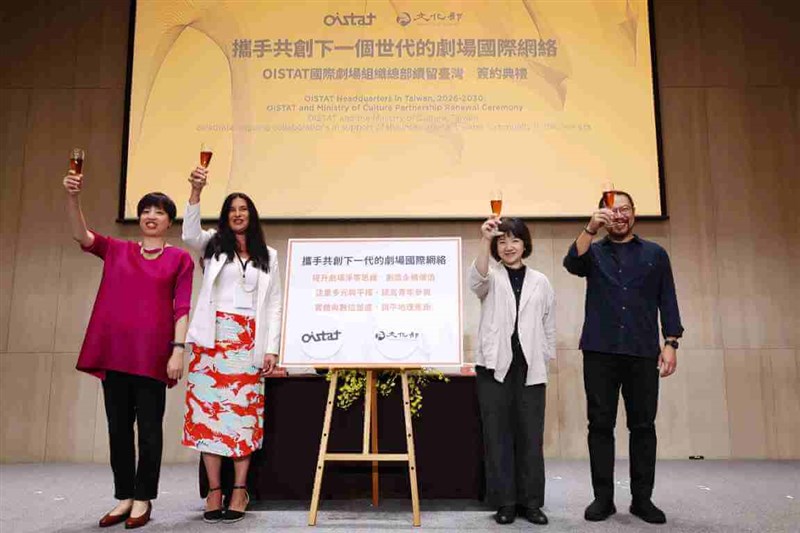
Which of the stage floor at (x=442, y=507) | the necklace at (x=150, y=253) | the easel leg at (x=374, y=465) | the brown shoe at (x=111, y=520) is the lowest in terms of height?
the stage floor at (x=442, y=507)

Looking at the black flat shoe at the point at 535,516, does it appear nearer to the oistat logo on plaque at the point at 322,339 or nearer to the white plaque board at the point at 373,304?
the white plaque board at the point at 373,304

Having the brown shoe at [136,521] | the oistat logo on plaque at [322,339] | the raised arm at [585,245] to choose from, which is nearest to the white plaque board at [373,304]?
the oistat logo on plaque at [322,339]

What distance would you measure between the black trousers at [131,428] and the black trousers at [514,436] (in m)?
1.32

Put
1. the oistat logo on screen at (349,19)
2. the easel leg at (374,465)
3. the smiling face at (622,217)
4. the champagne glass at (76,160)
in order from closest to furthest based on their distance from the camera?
the champagne glass at (76,160) → the smiling face at (622,217) → the easel leg at (374,465) → the oistat logo on screen at (349,19)

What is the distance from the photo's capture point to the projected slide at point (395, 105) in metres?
4.30

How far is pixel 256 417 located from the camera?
98.8 inches

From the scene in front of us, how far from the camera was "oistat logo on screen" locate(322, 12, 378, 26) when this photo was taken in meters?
4.48

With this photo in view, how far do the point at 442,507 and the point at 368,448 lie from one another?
47 cm

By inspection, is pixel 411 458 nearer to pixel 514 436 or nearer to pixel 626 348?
pixel 514 436

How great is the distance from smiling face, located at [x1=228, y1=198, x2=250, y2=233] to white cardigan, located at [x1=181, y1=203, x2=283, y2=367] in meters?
0.13

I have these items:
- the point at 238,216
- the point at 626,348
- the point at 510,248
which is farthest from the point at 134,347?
the point at 626,348

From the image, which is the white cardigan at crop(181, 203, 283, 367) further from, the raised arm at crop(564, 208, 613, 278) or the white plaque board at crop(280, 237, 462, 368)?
the raised arm at crop(564, 208, 613, 278)

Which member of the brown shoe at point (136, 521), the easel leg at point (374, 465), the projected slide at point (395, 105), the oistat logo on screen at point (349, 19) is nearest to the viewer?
the brown shoe at point (136, 521)

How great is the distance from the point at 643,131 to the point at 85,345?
3.80m
